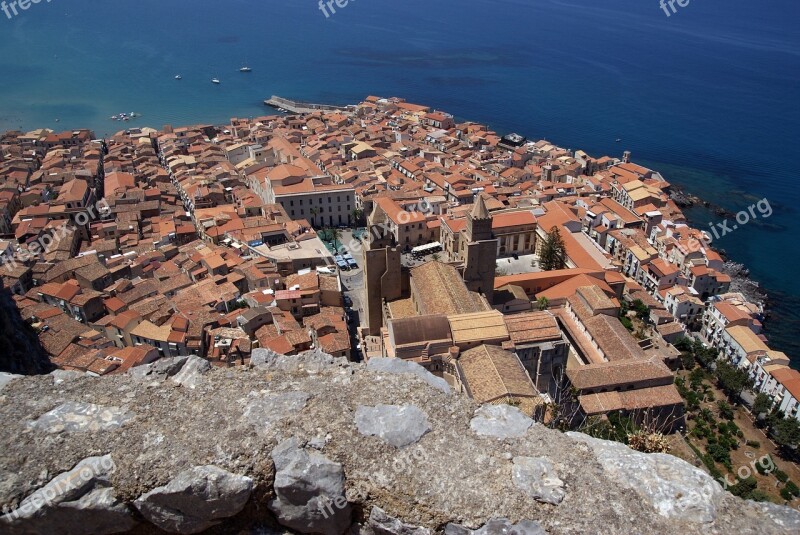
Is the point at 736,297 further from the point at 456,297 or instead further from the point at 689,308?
the point at 456,297

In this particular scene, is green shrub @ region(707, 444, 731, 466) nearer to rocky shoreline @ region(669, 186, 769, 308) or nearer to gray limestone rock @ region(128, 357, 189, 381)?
rocky shoreline @ region(669, 186, 769, 308)

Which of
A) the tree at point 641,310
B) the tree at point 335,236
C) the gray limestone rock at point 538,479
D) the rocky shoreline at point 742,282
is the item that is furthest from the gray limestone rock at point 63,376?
the rocky shoreline at point 742,282

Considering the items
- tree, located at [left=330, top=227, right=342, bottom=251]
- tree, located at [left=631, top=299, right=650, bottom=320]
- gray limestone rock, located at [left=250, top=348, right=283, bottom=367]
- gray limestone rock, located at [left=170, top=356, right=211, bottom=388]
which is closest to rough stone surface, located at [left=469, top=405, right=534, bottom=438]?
gray limestone rock, located at [left=250, top=348, right=283, bottom=367]

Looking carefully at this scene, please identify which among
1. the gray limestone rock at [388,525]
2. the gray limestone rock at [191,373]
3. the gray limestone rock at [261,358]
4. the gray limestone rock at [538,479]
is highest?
the gray limestone rock at [191,373]

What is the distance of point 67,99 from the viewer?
73.9 m

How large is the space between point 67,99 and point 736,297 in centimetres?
8106

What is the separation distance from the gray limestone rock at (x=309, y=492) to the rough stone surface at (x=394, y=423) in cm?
44

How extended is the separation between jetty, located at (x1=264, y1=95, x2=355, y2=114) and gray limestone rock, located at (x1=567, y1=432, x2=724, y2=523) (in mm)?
69083

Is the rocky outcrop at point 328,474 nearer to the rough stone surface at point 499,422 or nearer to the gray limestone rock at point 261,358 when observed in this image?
the rough stone surface at point 499,422

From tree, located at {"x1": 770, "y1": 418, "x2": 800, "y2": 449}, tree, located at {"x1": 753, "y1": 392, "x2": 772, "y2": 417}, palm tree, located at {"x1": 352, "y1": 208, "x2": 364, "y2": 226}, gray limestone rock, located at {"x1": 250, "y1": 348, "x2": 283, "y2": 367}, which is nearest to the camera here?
gray limestone rock, located at {"x1": 250, "y1": 348, "x2": 283, "y2": 367}

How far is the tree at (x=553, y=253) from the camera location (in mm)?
31391

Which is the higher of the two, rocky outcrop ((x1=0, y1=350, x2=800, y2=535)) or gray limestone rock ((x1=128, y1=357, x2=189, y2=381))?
gray limestone rock ((x1=128, y1=357, x2=189, y2=381))

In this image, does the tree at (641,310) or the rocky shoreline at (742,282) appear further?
the rocky shoreline at (742,282)

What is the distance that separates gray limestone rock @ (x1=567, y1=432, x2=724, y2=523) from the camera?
14.1 ft
